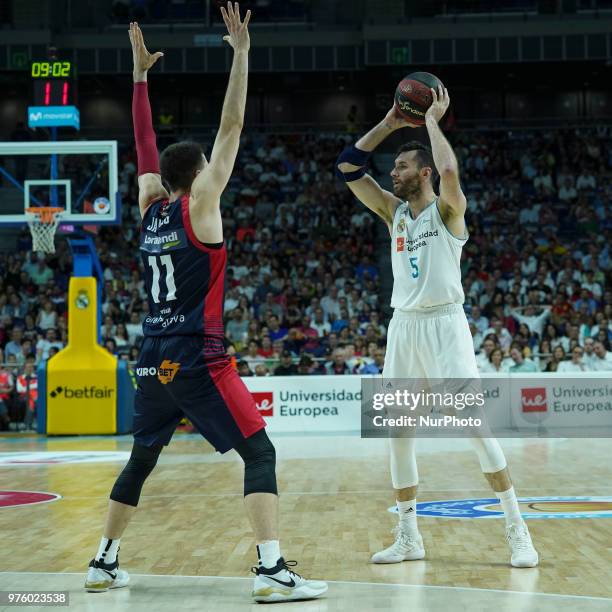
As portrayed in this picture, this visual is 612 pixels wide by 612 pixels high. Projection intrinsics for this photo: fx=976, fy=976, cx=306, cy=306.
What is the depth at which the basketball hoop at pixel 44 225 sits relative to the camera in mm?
15008

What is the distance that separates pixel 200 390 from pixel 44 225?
442 inches

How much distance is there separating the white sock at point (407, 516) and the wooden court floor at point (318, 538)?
0.20m

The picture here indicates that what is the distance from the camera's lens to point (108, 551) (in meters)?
4.66

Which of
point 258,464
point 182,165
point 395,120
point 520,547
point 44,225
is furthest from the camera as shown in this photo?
point 44,225

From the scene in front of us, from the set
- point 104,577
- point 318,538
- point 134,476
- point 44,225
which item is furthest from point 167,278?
point 44,225

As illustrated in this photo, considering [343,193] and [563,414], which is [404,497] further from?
[343,193]

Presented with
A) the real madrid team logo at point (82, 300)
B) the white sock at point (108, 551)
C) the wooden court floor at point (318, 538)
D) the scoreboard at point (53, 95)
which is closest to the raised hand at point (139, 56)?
the white sock at point (108, 551)

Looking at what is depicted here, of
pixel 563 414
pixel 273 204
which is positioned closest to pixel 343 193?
pixel 273 204

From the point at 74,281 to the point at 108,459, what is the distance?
4.75m

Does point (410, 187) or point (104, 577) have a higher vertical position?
point (410, 187)

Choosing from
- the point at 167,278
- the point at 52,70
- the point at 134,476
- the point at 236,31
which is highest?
the point at 52,70

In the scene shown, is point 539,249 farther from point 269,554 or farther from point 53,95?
point 269,554

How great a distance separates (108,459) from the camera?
11.6 meters

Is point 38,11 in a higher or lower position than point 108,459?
higher
